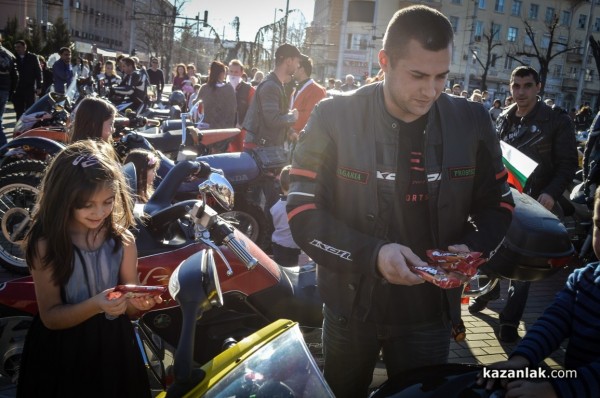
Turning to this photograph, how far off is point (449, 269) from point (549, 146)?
330cm

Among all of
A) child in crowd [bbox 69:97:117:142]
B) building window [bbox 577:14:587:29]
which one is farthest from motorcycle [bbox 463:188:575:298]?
building window [bbox 577:14:587:29]

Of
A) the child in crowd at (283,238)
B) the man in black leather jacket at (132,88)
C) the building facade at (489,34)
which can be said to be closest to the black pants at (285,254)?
the child in crowd at (283,238)

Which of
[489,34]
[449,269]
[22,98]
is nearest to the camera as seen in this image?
[449,269]

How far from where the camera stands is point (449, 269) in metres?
1.57

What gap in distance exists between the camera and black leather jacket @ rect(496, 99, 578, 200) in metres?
4.27

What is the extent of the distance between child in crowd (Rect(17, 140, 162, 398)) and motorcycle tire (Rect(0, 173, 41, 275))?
3055 mm

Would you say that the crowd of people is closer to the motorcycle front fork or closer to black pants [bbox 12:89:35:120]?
the motorcycle front fork

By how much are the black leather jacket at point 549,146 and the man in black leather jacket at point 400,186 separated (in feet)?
8.75

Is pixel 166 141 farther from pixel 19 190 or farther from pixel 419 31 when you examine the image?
pixel 419 31

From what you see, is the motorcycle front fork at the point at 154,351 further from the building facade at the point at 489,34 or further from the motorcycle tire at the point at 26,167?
the building facade at the point at 489,34

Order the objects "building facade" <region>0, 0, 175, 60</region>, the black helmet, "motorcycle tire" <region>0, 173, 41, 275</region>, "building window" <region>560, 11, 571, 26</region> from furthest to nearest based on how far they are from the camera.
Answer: "building window" <region>560, 11, 571, 26</region> < "building facade" <region>0, 0, 175, 60</region> < the black helmet < "motorcycle tire" <region>0, 173, 41, 275</region>

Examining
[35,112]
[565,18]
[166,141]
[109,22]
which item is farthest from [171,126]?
[109,22]

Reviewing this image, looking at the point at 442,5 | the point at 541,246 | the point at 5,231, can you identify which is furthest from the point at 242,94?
the point at 442,5

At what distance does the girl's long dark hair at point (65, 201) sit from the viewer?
1.92 metres
